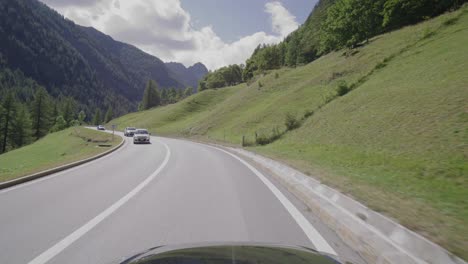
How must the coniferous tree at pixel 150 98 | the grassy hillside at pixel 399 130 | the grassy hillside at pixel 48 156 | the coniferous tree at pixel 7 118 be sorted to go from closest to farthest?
the grassy hillside at pixel 399 130 → the grassy hillside at pixel 48 156 → the coniferous tree at pixel 7 118 → the coniferous tree at pixel 150 98

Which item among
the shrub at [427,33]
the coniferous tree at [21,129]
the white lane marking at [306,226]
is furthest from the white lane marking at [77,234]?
the coniferous tree at [21,129]

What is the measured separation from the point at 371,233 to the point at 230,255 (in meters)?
2.64

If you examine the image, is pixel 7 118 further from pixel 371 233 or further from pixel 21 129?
pixel 371 233

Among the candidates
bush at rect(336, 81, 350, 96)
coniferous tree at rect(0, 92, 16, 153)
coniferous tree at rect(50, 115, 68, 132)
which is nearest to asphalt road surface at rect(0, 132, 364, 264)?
bush at rect(336, 81, 350, 96)

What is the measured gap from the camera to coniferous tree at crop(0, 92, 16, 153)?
76.0 m

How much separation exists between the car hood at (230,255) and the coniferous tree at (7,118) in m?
87.4

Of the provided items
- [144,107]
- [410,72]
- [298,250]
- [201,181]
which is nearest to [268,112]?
[410,72]

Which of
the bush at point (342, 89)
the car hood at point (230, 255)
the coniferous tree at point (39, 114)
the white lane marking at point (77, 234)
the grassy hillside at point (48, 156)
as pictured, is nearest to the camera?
the car hood at point (230, 255)

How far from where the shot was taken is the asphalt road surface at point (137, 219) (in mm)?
4652

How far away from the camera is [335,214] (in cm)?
606

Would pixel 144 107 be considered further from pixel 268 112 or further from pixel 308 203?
pixel 308 203

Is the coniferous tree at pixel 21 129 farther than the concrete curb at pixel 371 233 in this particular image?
Yes

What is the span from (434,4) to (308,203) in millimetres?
59942

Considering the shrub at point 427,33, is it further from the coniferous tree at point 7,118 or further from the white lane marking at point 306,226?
the coniferous tree at point 7,118
